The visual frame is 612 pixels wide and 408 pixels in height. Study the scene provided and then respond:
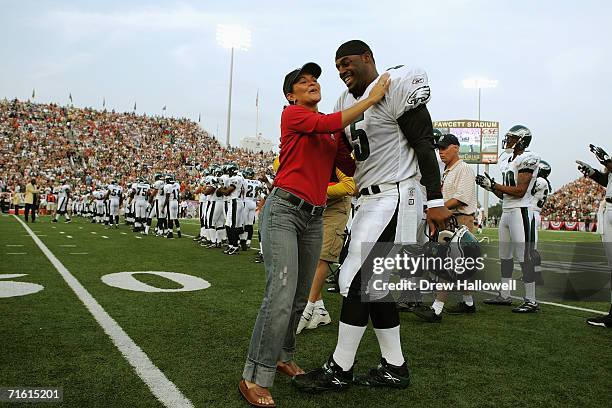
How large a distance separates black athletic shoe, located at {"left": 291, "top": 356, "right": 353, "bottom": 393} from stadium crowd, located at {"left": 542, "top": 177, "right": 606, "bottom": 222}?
39784 mm

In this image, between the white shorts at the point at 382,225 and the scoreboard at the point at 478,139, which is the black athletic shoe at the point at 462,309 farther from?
the scoreboard at the point at 478,139

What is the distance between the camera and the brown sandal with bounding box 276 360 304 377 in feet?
10.9

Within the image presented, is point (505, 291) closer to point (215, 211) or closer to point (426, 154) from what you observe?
point (426, 154)

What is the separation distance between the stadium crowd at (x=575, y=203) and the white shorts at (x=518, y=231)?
35997mm

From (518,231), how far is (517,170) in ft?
2.33

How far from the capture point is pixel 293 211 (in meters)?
2.98

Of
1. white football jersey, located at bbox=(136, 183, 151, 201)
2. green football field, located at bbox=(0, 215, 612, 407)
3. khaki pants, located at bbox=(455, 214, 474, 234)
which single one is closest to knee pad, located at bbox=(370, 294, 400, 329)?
green football field, located at bbox=(0, 215, 612, 407)

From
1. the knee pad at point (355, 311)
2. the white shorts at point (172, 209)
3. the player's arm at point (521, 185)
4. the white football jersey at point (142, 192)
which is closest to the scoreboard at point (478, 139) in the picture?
the white football jersey at point (142, 192)

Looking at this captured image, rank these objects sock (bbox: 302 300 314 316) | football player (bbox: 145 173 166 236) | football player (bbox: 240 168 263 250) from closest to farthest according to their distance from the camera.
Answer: sock (bbox: 302 300 314 316)
football player (bbox: 240 168 263 250)
football player (bbox: 145 173 166 236)

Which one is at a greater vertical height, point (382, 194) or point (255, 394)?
point (382, 194)

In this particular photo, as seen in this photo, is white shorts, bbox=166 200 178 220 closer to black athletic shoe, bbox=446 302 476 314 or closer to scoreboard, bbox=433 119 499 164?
black athletic shoe, bbox=446 302 476 314

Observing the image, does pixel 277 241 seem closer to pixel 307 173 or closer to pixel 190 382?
pixel 307 173

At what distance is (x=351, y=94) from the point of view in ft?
10.7

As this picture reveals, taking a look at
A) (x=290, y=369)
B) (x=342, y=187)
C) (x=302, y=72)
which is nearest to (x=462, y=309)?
(x=342, y=187)
